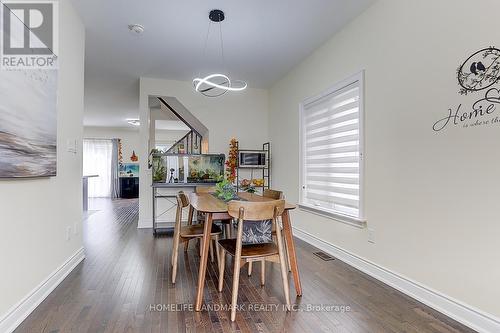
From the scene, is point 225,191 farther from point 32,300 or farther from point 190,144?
point 190,144

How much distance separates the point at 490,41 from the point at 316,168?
2305mm

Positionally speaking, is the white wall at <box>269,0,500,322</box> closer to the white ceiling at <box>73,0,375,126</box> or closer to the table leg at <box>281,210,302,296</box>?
the white ceiling at <box>73,0,375,126</box>

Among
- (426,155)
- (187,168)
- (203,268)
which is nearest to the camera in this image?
(203,268)

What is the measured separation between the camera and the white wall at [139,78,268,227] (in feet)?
15.7

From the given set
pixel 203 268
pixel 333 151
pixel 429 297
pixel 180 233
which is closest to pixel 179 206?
pixel 180 233

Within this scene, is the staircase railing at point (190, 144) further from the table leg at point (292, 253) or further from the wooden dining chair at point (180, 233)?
the table leg at point (292, 253)

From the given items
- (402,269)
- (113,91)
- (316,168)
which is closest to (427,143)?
(402,269)

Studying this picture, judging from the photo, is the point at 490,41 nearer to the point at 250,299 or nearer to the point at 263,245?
the point at 263,245

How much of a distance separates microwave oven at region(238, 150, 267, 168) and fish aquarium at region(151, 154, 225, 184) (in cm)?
34

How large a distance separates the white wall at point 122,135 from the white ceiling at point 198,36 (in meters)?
5.51

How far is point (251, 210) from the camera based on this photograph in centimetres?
193

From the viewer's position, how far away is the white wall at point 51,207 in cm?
173

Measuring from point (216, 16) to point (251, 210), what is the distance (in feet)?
7.00

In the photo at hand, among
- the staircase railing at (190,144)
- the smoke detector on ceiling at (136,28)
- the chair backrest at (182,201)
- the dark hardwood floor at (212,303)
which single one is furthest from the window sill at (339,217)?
the smoke detector on ceiling at (136,28)
